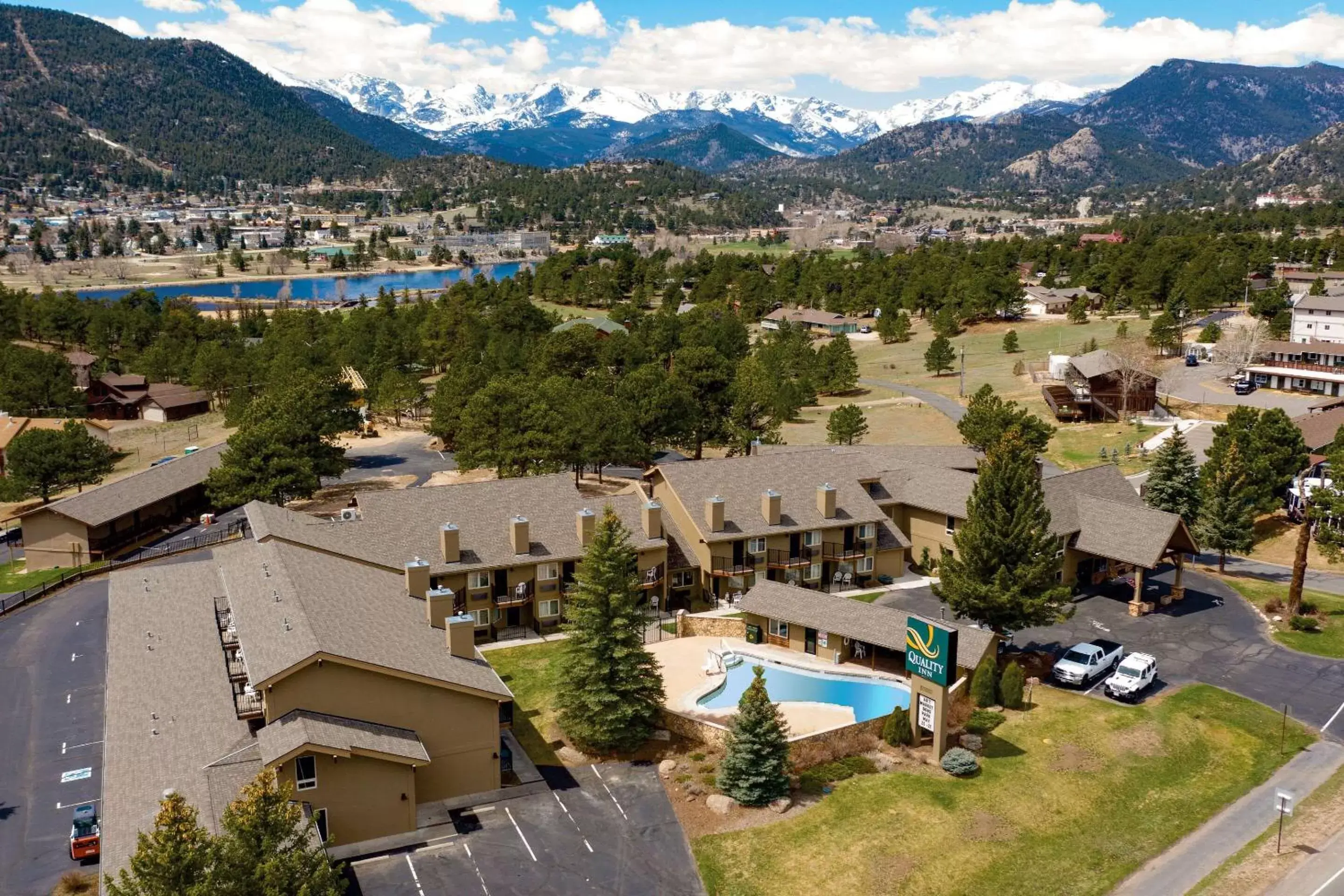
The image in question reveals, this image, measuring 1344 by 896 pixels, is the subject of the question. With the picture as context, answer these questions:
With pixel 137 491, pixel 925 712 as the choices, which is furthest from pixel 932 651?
pixel 137 491

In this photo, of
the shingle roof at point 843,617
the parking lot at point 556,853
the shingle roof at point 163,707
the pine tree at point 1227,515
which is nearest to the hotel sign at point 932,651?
the shingle roof at point 843,617

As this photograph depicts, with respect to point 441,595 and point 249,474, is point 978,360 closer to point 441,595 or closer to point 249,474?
point 249,474

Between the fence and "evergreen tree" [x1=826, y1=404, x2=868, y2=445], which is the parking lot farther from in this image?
"evergreen tree" [x1=826, y1=404, x2=868, y2=445]

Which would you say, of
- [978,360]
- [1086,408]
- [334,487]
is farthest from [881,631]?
[978,360]

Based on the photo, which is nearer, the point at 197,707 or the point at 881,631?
the point at 197,707

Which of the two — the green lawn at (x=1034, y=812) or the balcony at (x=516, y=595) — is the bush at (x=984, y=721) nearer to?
the green lawn at (x=1034, y=812)
